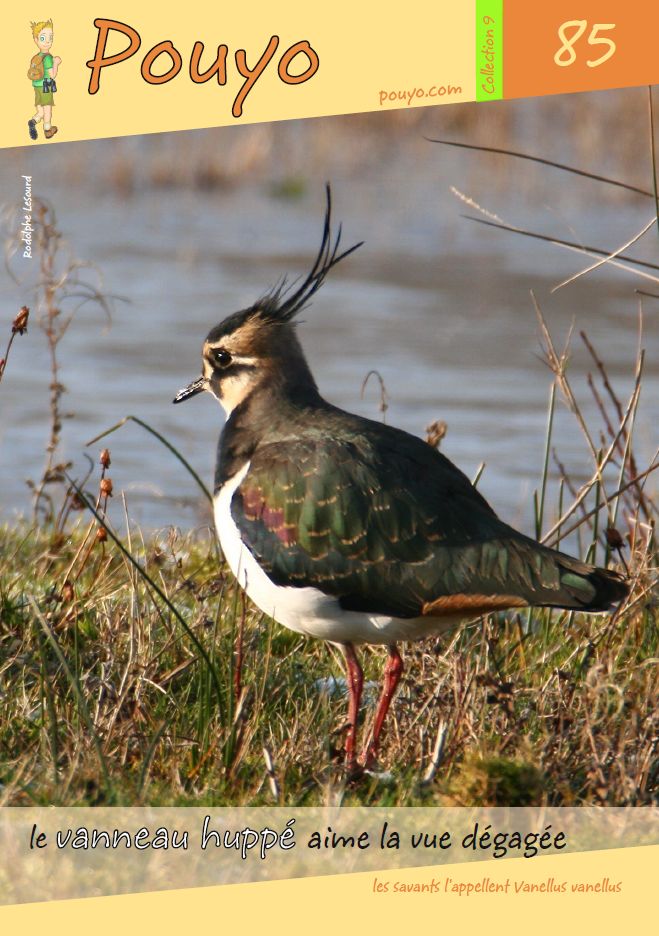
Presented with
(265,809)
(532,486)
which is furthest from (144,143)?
(265,809)

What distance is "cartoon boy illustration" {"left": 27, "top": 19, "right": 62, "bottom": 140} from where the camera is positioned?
408cm

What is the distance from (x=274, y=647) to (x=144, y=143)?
1395 cm

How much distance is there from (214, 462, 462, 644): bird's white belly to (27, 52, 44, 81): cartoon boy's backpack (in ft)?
4.69

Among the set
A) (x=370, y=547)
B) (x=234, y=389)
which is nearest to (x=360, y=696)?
(x=370, y=547)

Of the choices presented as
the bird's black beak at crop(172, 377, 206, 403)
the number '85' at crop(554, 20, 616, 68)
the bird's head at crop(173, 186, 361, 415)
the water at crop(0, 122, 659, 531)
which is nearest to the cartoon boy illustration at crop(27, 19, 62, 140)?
the bird's head at crop(173, 186, 361, 415)

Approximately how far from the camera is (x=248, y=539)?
434 centimetres

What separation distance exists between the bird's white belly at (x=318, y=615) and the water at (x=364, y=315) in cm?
355

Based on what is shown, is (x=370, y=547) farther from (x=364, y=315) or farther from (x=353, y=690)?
(x=364, y=315)

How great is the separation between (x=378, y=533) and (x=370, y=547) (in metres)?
0.05

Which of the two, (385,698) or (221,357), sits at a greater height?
(221,357)

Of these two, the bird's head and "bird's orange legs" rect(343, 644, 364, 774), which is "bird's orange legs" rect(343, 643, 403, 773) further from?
the bird's head

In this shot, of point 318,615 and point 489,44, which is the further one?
point 318,615

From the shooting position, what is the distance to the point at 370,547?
4.25m

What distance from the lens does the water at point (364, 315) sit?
970 centimetres
